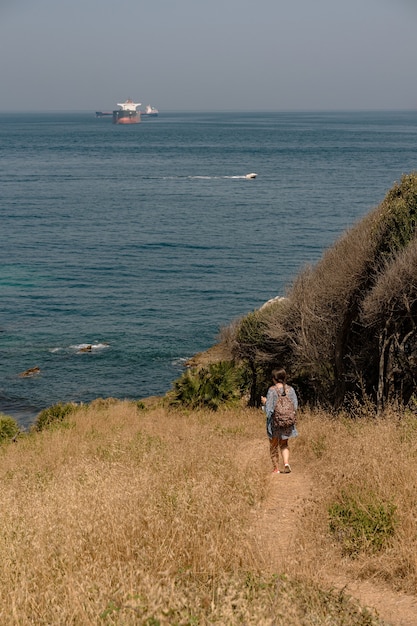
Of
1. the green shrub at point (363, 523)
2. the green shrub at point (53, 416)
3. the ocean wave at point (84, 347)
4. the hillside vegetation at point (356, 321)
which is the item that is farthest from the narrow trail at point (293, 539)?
the ocean wave at point (84, 347)

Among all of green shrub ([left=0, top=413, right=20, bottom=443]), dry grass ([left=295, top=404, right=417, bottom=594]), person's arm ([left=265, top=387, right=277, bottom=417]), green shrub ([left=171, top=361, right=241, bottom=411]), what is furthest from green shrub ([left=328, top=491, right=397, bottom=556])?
green shrub ([left=0, top=413, right=20, bottom=443])

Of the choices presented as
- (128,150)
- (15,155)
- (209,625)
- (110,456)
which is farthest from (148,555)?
(128,150)

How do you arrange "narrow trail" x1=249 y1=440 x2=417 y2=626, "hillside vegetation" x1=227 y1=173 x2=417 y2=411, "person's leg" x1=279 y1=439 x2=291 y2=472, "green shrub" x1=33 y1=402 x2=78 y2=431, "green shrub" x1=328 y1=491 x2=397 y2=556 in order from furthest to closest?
"green shrub" x1=33 y1=402 x2=78 y2=431, "hillside vegetation" x1=227 y1=173 x2=417 y2=411, "person's leg" x1=279 y1=439 x2=291 y2=472, "green shrub" x1=328 y1=491 x2=397 y2=556, "narrow trail" x1=249 y1=440 x2=417 y2=626

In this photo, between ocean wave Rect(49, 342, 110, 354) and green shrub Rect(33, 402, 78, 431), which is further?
ocean wave Rect(49, 342, 110, 354)

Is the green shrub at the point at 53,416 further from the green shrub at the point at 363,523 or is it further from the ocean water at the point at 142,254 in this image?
the green shrub at the point at 363,523

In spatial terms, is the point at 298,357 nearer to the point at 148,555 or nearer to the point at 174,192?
the point at 148,555

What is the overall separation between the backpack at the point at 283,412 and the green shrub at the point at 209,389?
774 cm

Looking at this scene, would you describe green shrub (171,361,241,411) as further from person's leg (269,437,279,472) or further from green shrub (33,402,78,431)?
person's leg (269,437,279,472)

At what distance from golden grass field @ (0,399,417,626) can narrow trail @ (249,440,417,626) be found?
9cm

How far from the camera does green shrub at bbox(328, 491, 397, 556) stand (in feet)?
23.2

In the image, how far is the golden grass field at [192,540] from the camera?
16.4 feet

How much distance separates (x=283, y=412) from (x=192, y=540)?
4.77 meters

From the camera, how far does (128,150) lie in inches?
5768

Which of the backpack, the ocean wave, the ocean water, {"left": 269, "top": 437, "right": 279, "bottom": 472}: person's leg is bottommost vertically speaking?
the ocean wave
